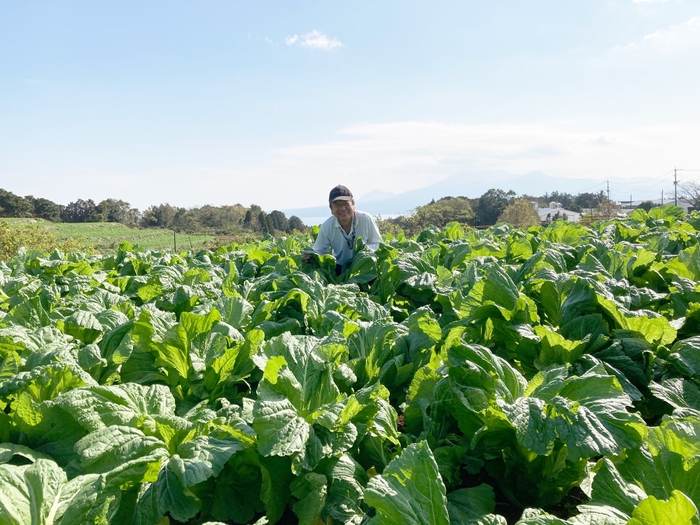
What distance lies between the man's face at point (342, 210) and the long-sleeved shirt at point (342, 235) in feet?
0.24

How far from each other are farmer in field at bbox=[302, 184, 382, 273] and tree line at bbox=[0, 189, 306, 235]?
46705 millimetres

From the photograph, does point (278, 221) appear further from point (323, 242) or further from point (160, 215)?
point (323, 242)

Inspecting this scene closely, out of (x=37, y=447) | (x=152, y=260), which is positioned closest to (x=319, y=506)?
(x=37, y=447)

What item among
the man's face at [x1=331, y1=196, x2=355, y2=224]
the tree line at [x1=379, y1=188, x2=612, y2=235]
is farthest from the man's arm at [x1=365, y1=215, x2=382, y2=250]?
the tree line at [x1=379, y1=188, x2=612, y2=235]

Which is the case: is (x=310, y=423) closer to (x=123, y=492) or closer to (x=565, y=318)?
(x=123, y=492)

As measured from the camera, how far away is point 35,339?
230 cm

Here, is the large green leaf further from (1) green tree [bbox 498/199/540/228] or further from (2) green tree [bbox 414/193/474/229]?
(1) green tree [bbox 498/199/540/228]

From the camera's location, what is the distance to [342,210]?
237 inches

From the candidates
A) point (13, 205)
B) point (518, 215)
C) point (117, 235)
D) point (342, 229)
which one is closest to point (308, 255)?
point (342, 229)

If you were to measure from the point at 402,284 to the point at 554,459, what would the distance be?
250 centimetres

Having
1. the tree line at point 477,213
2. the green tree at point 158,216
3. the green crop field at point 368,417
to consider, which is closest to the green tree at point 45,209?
the green tree at point 158,216

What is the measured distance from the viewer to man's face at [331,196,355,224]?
19.7 feet

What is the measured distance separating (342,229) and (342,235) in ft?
0.29

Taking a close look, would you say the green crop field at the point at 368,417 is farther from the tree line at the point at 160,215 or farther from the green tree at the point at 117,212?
the green tree at the point at 117,212
